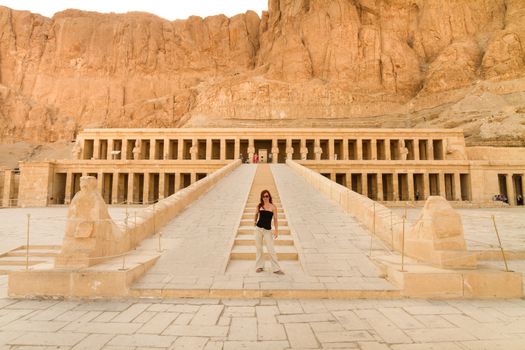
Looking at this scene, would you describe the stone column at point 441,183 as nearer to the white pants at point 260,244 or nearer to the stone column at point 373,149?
the stone column at point 373,149

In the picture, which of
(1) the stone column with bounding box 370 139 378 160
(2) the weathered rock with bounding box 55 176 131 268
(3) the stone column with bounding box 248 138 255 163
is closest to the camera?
(2) the weathered rock with bounding box 55 176 131 268

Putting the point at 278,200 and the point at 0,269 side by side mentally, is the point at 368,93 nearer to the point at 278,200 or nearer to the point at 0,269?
the point at 278,200

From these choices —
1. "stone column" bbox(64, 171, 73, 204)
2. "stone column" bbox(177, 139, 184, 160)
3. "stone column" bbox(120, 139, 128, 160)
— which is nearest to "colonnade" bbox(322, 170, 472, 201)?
"stone column" bbox(177, 139, 184, 160)

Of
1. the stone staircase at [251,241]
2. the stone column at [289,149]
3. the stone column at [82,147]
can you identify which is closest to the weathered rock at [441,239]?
the stone staircase at [251,241]

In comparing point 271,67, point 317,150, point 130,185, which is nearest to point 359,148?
point 317,150

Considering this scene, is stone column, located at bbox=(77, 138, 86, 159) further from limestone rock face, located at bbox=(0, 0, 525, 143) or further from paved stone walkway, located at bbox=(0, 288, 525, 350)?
paved stone walkway, located at bbox=(0, 288, 525, 350)

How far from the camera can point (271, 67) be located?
5750cm

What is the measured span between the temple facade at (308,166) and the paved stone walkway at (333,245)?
1914 cm

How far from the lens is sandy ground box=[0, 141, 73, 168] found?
160ft

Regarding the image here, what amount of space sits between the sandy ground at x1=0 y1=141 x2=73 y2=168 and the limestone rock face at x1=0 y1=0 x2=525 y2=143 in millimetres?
1805

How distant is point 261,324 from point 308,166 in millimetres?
25552

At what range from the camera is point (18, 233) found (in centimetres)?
1098

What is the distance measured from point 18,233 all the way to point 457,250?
42.9 feet

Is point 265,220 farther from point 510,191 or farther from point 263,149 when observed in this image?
point 263,149
